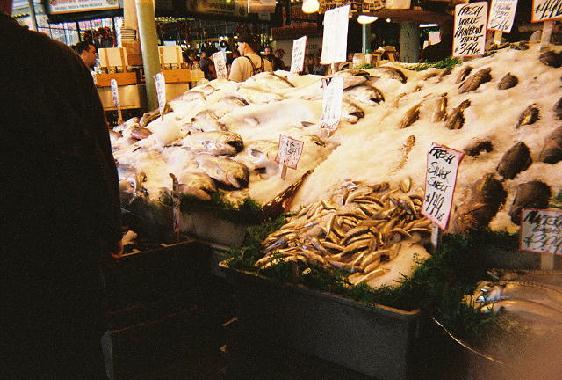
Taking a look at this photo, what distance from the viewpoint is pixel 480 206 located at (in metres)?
Answer: 2.64

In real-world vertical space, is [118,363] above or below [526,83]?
below

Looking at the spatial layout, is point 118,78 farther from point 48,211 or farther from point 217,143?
point 48,211

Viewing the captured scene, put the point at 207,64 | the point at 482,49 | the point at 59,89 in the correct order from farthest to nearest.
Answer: the point at 207,64 < the point at 482,49 < the point at 59,89

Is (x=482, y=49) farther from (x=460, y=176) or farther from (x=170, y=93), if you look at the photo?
(x=170, y=93)

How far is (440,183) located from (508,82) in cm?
210

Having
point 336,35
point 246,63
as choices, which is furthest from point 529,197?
point 246,63

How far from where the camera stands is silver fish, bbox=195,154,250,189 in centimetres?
379

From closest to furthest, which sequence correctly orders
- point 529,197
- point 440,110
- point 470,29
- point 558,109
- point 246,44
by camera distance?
1. point 529,197
2. point 558,109
3. point 440,110
4. point 470,29
5. point 246,44

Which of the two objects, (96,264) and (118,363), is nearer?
(96,264)

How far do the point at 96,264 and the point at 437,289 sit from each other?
5.28 feet

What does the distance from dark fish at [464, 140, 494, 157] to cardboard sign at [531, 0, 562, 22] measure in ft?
4.92

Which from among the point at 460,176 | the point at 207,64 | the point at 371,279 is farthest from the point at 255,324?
the point at 207,64

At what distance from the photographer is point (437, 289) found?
217 cm

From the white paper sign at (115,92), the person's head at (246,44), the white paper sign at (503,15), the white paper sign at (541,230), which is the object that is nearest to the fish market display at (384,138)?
the white paper sign at (503,15)
